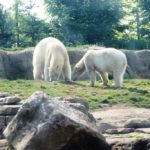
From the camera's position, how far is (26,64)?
97.2 ft

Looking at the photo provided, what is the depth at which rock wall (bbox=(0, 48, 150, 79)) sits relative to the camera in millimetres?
28773

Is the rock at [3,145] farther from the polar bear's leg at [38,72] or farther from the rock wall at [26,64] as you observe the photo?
the rock wall at [26,64]

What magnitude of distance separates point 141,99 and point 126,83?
6062 mm

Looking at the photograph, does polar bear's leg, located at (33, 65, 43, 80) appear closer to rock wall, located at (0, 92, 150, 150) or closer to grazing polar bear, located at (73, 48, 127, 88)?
grazing polar bear, located at (73, 48, 127, 88)

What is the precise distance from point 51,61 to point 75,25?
17.1 m

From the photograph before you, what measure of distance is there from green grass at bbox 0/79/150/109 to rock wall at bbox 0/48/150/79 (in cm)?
591

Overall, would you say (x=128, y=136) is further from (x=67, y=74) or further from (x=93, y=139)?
(x=67, y=74)

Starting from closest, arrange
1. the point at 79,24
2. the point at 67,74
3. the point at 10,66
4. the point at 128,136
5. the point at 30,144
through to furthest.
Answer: the point at 30,144 < the point at 128,136 < the point at 67,74 < the point at 10,66 < the point at 79,24

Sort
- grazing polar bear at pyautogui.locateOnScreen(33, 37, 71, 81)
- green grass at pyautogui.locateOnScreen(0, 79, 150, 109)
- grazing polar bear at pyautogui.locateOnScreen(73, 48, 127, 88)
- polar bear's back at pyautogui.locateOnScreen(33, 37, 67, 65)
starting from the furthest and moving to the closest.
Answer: polar bear's back at pyautogui.locateOnScreen(33, 37, 67, 65), grazing polar bear at pyautogui.locateOnScreen(33, 37, 71, 81), grazing polar bear at pyautogui.locateOnScreen(73, 48, 127, 88), green grass at pyautogui.locateOnScreen(0, 79, 150, 109)

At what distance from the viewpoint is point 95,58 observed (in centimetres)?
2567

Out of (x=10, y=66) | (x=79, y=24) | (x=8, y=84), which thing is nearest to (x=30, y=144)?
(x=8, y=84)

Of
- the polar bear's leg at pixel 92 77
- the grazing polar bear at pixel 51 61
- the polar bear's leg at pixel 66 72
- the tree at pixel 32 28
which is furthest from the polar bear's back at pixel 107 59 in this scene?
the tree at pixel 32 28

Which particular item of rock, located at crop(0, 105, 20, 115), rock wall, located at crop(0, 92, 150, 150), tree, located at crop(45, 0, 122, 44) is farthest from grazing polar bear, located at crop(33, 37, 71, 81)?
tree, located at crop(45, 0, 122, 44)

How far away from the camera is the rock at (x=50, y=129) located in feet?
30.2
